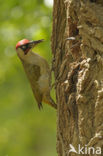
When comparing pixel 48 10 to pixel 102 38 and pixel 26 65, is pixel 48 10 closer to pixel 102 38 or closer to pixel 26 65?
pixel 26 65

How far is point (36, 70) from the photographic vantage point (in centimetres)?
591

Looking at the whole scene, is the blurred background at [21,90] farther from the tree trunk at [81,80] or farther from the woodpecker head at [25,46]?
the tree trunk at [81,80]

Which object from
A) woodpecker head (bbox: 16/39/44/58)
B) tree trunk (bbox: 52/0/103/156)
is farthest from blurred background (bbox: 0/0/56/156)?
tree trunk (bbox: 52/0/103/156)

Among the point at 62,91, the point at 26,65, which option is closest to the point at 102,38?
the point at 62,91

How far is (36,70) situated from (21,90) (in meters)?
6.57

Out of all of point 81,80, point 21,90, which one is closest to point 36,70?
point 81,80

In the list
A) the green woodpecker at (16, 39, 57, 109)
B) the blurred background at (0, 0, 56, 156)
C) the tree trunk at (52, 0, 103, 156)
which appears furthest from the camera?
the blurred background at (0, 0, 56, 156)

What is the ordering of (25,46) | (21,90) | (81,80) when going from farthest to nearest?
(21,90) < (25,46) < (81,80)

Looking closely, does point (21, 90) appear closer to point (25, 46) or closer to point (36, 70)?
point (36, 70)

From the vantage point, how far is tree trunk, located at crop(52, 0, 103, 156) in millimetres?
3607

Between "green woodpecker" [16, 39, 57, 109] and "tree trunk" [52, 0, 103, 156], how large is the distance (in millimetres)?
1509

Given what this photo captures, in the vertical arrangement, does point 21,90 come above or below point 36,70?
below

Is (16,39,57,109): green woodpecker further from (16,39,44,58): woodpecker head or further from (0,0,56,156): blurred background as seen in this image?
(0,0,56,156): blurred background

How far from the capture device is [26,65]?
19.7 ft
